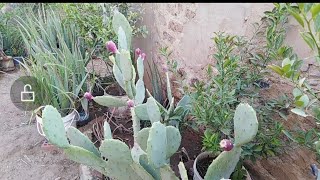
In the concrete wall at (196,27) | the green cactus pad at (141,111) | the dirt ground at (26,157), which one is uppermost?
the concrete wall at (196,27)

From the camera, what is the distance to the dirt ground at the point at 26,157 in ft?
7.02

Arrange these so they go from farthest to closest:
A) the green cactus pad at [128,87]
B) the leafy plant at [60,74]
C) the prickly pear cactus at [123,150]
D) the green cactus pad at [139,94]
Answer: the leafy plant at [60,74] < the green cactus pad at [139,94] < the green cactus pad at [128,87] < the prickly pear cactus at [123,150]

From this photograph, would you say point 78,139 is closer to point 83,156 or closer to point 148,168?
point 83,156

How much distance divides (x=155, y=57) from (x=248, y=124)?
63.8 inches

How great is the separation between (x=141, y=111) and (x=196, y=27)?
2.58 ft

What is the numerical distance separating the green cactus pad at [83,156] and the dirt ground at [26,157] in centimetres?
82

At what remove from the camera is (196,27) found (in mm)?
2031

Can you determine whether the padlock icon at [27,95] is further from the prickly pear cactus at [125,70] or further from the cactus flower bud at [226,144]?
the cactus flower bud at [226,144]

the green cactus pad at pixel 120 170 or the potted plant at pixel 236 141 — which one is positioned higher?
the potted plant at pixel 236 141

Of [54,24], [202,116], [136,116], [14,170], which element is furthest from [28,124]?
[202,116]

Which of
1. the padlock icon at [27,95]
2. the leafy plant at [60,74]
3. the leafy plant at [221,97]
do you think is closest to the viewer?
the leafy plant at [221,97]

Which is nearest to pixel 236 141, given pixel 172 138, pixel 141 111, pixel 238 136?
pixel 238 136

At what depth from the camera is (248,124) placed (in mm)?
1107

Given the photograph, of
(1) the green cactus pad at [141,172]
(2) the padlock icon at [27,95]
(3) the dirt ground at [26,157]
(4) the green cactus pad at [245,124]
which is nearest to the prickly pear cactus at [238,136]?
(4) the green cactus pad at [245,124]
